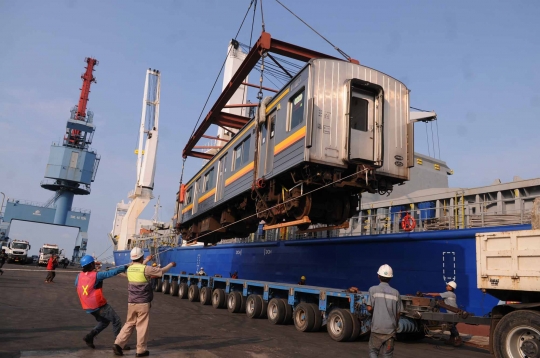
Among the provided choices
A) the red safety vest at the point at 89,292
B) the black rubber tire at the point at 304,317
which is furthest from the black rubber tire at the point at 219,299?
the red safety vest at the point at 89,292

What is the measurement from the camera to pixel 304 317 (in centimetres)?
948

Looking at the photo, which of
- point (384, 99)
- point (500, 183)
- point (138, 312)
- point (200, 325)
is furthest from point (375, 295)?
point (500, 183)

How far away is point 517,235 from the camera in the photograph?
18.9 feet

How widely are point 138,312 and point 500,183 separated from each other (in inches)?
433

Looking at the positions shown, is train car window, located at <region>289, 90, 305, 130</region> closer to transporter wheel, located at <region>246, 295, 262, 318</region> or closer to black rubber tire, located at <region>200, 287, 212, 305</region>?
transporter wheel, located at <region>246, 295, 262, 318</region>

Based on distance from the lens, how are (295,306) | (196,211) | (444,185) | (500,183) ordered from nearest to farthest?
(295,306)
(500,183)
(196,211)
(444,185)

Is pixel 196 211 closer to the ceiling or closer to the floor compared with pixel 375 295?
closer to the ceiling

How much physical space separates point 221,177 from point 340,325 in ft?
20.9

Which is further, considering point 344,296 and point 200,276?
point 200,276

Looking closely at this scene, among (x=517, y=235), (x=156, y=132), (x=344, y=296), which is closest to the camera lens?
(x=517, y=235)

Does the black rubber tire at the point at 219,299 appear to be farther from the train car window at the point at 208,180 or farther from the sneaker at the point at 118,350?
the sneaker at the point at 118,350

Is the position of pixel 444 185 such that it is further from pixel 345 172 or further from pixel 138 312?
pixel 138 312

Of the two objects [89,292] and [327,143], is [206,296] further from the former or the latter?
[89,292]

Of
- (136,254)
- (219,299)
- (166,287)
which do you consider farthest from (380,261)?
(166,287)
